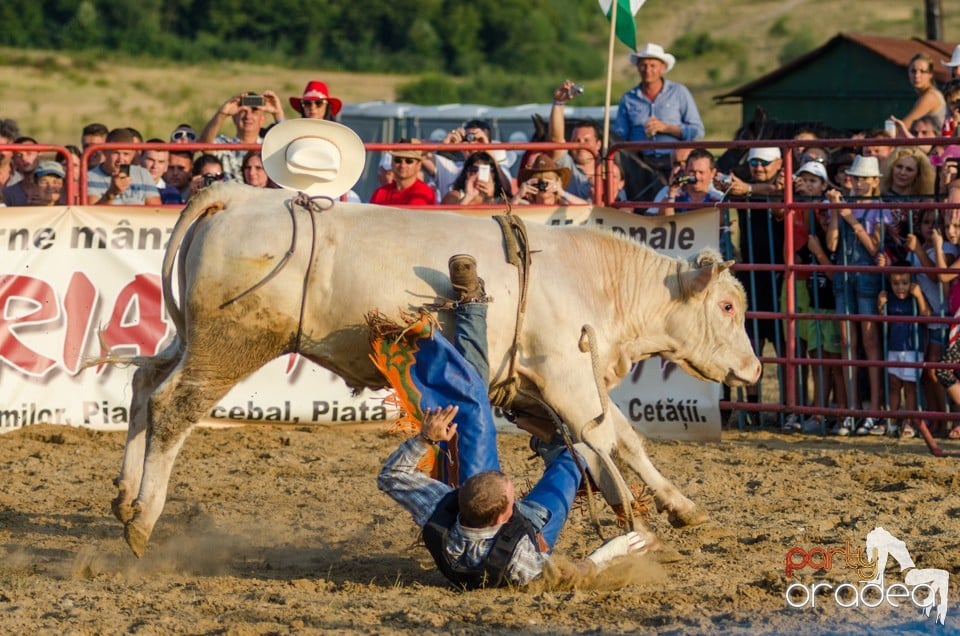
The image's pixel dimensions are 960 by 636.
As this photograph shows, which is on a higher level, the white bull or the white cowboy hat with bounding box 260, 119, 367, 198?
the white cowboy hat with bounding box 260, 119, 367, 198

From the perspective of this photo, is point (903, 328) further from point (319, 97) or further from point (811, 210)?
point (319, 97)

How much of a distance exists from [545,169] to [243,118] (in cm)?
219

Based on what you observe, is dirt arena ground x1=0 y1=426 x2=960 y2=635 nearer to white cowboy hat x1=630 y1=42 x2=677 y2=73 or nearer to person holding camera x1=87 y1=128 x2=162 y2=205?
person holding camera x1=87 y1=128 x2=162 y2=205

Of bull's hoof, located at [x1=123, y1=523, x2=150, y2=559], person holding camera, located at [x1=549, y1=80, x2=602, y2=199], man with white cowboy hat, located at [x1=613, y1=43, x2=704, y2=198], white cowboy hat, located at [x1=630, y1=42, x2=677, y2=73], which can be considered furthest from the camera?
white cowboy hat, located at [x1=630, y1=42, x2=677, y2=73]

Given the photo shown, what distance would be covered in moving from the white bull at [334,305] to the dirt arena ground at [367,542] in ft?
1.41

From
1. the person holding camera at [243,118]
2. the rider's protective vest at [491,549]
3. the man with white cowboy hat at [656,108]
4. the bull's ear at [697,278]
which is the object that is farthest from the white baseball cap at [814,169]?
the rider's protective vest at [491,549]

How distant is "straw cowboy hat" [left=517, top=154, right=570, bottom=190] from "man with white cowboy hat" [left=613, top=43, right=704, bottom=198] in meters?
1.60

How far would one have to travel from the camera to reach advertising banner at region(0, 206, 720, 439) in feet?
29.5

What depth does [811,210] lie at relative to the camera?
371 inches

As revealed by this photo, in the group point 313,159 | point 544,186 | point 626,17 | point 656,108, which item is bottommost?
point 313,159

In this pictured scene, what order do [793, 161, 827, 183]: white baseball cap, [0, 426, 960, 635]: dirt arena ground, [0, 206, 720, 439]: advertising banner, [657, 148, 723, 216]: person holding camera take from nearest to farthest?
[0, 426, 960, 635]: dirt arena ground → [0, 206, 720, 439]: advertising banner → [657, 148, 723, 216]: person holding camera → [793, 161, 827, 183]: white baseball cap

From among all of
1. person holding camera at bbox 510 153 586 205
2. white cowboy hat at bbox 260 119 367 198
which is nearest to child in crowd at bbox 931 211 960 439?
person holding camera at bbox 510 153 586 205

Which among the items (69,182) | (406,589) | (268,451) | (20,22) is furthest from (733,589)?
(20,22)

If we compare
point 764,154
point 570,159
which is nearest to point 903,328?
point 764,154
